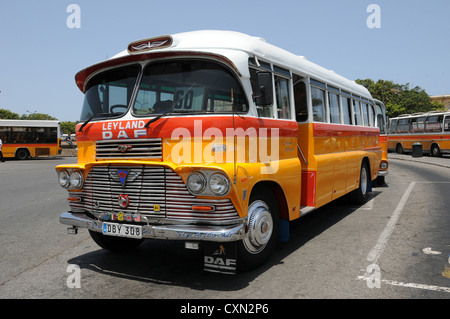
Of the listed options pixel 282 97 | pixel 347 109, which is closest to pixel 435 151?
pixel 347 109

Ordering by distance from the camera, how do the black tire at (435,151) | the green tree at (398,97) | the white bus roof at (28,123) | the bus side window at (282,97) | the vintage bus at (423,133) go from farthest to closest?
the green tree at (398,97) < the white bus roof at (28,123) < the black tire at (435,151) < the vintage bus at (423,133) < the bus side window at (282,97)

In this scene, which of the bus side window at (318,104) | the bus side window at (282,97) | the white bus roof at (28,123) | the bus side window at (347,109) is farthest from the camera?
the white bus roof at (28,123)

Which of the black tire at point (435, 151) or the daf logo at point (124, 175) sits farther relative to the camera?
the black tire at point (435, 151)

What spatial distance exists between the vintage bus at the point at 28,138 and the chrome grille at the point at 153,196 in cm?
2890

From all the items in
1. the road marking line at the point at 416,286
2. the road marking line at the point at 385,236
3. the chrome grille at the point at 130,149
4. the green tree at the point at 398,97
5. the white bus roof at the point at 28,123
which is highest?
the green tree at the point at 398,97

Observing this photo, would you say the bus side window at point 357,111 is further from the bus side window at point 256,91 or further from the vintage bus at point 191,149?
the bus side window at point 256,91

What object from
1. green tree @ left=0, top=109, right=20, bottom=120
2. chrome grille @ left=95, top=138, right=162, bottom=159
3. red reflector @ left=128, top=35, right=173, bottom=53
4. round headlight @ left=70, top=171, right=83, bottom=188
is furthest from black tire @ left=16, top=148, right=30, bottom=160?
green tree @ left=0, top=109, right=20, bottom=120

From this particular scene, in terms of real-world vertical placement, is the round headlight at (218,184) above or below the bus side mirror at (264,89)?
below

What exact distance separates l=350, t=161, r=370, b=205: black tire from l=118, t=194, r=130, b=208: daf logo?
20.4ft

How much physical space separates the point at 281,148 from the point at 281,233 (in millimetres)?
1108

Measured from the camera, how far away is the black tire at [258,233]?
4465 mm

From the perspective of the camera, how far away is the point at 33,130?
30.8 m

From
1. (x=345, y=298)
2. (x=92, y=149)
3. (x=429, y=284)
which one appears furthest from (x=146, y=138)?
(x=429, y=284)

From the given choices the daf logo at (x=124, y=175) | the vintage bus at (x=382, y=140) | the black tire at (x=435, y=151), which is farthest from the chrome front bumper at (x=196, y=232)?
the black tire at (x=435, y=151)
